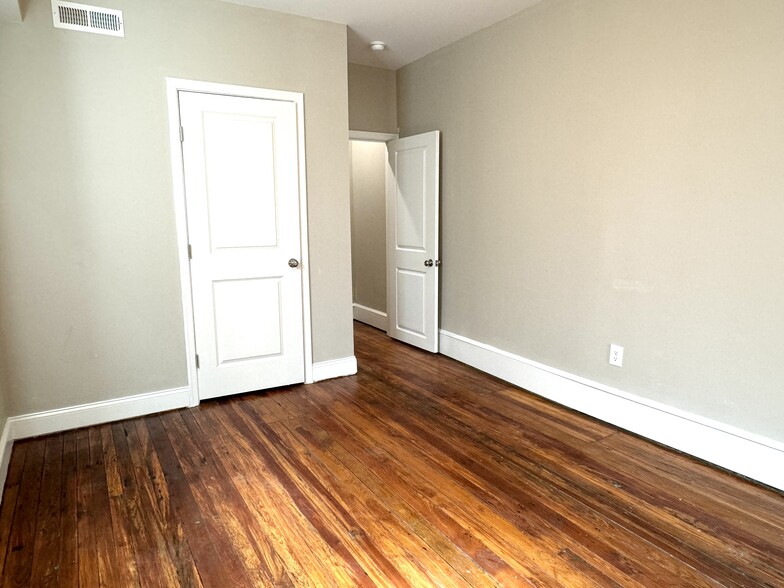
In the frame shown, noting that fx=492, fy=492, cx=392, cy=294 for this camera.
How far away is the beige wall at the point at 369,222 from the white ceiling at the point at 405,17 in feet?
4.47

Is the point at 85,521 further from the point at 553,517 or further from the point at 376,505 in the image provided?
the point at 553,517

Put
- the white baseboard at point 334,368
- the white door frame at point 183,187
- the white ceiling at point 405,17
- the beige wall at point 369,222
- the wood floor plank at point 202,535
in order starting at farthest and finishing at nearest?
the beige wall at point 369,222 < the white baseboard at point 334,368 < the white ceiling at point 405,17 < the white door frame at point 183,187 < the wood floor plank at point 202,535

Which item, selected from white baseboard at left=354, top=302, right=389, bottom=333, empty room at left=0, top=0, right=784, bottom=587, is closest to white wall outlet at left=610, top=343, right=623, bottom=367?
empty room at left=0, top=0, right=784, bottom=587

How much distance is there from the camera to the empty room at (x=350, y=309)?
6.86 ft

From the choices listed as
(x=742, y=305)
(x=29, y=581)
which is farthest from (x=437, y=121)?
(x=29, y=581)

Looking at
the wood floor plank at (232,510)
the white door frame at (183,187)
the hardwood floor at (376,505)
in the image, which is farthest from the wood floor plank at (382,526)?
the white door frame at (183,187)

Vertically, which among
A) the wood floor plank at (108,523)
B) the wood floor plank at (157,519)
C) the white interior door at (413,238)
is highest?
the white interior door at (413,238)

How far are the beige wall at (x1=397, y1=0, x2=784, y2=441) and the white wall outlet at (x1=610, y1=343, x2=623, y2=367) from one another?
0.03m

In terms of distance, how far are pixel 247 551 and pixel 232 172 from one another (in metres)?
2.42

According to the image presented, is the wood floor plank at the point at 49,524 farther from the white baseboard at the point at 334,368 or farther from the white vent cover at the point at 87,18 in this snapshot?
the white vent cover at the point at 87,18

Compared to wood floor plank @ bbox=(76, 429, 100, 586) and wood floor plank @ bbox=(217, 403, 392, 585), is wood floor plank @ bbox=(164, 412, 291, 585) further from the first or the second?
wood floor plank @ bbox=(76, 429, 100, 586)

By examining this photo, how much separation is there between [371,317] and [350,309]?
6.09 feet

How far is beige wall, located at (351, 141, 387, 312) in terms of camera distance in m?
5.59

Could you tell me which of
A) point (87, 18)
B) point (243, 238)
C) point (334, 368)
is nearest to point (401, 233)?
point (334, 368)
